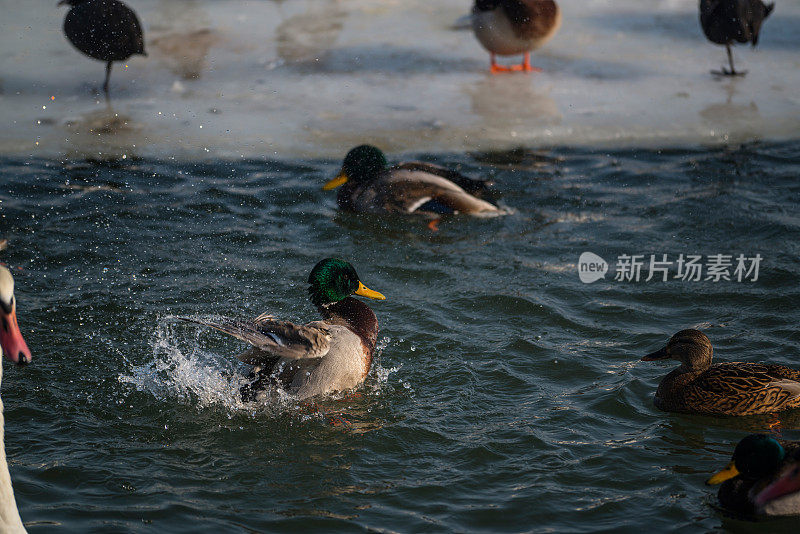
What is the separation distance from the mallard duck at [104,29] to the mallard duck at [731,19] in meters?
6.17

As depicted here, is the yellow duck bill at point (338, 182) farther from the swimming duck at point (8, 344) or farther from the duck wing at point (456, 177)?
the swimming duck at point (8, 344)

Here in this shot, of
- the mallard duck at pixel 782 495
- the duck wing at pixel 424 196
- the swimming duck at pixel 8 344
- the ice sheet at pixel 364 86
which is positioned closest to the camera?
the swimming duck at pixel 8 344

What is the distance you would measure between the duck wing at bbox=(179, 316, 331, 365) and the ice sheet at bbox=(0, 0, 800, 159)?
4053 mm

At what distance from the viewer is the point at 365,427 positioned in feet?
16.8

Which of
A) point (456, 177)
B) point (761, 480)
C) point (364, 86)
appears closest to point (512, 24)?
point (364, 86)

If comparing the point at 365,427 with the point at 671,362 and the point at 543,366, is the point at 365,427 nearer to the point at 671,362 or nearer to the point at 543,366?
the point at 543,366

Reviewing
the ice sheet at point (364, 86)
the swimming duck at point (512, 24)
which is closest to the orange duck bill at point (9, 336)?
the ice sheet at point (364, 86)

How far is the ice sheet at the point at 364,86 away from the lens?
9242 millimetres

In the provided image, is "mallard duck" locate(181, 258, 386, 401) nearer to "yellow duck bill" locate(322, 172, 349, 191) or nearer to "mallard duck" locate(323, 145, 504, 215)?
"mallard duck" locate(323, 145, 504, 215)

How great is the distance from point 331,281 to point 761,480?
2.64m

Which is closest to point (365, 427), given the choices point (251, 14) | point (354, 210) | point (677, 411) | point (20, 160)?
point (677, 411)

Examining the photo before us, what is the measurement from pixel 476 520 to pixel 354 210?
4.24m

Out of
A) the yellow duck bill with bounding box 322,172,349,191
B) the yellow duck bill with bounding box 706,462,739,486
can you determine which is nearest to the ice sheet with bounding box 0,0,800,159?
the yellow duck bill with bounding box 322,172,349,191

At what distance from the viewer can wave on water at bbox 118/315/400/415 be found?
17.4ft
